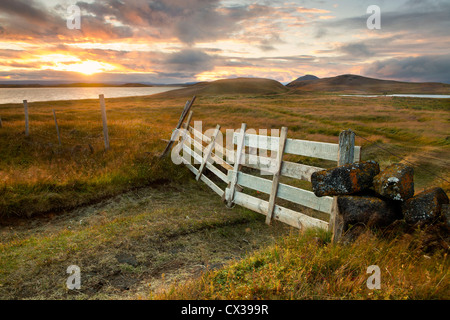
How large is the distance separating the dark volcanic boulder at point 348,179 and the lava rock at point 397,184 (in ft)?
0.91

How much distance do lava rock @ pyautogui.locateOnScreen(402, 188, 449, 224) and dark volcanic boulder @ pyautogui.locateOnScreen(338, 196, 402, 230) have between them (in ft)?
0.74

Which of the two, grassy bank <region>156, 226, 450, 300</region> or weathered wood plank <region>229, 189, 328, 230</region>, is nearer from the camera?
grassy bank <region>156, 226, 450, 300</region>

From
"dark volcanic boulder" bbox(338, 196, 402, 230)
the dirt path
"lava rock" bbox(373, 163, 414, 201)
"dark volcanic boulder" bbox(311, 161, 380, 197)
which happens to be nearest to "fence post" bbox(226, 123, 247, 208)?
the dirt path

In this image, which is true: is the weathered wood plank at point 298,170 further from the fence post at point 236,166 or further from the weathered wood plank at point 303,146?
the fence post at point 236,166

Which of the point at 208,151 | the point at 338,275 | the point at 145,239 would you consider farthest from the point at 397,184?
the point at 208,151

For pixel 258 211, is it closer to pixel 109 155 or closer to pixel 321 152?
pixel 321 152

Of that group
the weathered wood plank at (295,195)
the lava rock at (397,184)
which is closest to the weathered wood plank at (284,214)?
the weathered wood plank at (295,195)

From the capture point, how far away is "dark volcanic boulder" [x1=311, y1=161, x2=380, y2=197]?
4719mm

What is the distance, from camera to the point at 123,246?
5.70 meters

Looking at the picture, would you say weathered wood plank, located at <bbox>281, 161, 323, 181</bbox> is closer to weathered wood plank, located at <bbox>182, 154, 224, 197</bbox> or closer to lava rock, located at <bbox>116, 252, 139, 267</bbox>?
weathered wood plank, located at <bbox>182, 154, 224, 197</bbox>

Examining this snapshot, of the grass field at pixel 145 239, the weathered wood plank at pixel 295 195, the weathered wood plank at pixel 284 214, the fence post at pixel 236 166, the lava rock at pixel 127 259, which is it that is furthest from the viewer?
the fence post at pixel 236 166


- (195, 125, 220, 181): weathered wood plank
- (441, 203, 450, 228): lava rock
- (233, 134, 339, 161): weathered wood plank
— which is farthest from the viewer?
(195, 125, 220, 181): weathered wood plank

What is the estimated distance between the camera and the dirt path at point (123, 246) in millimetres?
4520

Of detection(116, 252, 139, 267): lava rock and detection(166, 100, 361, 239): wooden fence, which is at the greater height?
detection(166, 100, 361, 239): wooden fence
